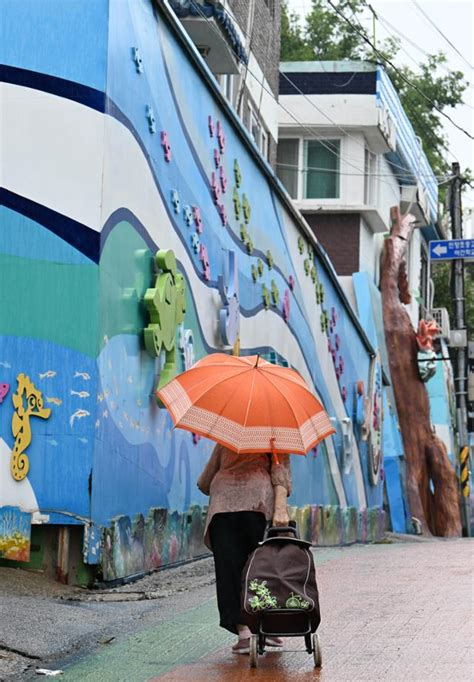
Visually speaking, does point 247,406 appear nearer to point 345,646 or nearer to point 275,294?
point 345,646

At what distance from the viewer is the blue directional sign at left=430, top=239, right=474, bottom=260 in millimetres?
31906

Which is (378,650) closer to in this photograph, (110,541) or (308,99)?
(110,541)

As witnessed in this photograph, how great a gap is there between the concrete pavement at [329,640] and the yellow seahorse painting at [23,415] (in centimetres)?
125

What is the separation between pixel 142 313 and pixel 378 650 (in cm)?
443

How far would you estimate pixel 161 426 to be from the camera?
12289 millimetres

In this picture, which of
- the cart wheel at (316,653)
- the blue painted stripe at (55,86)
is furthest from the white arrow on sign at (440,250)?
the cart wheel at (316,653)

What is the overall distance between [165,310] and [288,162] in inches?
820

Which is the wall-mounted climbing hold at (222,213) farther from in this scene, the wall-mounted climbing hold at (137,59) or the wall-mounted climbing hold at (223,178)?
the wall-mounted climbing hold at (137,59)

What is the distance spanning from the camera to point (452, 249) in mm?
32094

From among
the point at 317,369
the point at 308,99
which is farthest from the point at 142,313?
the point at 308,99

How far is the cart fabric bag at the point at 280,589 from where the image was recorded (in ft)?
24.5

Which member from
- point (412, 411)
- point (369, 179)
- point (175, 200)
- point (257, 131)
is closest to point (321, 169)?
point (369, 179)

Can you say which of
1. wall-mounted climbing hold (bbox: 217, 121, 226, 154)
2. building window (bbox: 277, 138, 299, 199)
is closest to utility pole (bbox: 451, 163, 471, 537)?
building window (bbox: 277, 138, 299, 199)

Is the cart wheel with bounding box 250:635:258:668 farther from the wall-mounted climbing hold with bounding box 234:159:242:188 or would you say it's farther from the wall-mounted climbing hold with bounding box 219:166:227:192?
the wall-mounted climbing hold with bounding box 234:159:242:188
